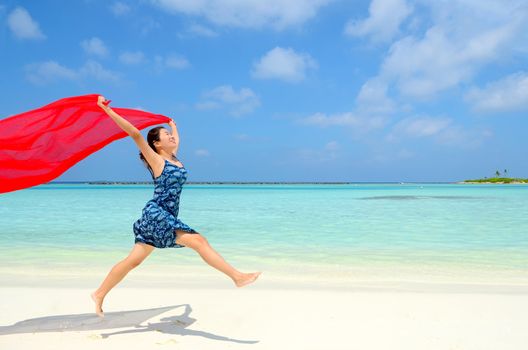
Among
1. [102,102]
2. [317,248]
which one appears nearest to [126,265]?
[102,102]

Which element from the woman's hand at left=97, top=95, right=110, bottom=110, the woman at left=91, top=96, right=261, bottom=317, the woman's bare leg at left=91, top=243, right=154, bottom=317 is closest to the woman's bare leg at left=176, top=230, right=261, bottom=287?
the woman at left=91, top=96, right=261, bottom=317

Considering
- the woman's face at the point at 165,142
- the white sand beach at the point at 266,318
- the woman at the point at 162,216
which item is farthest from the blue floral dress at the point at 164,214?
the white sand beach at the point at 266,318

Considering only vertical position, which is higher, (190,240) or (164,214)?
(164,214)

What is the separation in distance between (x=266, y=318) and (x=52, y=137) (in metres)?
2.37

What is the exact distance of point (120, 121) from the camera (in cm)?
337

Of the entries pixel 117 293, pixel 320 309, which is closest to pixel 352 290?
pixel 320 309

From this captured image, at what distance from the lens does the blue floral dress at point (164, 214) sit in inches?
137

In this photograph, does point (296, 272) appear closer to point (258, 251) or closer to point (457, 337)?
point (258, 251)

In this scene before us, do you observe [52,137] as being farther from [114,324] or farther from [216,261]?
[216,261]

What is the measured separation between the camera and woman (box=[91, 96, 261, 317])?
3.42 m

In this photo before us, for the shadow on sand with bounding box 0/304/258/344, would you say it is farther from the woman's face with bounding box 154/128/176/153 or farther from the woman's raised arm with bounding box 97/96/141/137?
the woman's raised arm with bounding box 97/96/141/137

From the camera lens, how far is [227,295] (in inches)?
200

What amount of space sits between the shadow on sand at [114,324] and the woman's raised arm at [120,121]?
1.57 meters

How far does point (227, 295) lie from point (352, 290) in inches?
55.1
